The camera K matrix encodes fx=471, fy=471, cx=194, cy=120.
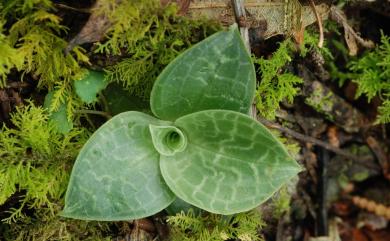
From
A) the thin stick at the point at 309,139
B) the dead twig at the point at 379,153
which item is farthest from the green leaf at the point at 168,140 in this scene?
the dead twig at the point at 379,153

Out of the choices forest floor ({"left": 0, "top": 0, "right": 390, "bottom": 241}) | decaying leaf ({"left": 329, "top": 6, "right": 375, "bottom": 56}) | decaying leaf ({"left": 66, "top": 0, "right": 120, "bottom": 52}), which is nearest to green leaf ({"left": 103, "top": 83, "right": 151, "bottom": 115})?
forest floor ({"left": 0, "top": 0, "right": 390, "bottom": 241})

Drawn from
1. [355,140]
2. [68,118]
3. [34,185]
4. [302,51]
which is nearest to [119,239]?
[34,185]

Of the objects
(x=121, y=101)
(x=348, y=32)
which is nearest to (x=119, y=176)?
(x=121, y=101)

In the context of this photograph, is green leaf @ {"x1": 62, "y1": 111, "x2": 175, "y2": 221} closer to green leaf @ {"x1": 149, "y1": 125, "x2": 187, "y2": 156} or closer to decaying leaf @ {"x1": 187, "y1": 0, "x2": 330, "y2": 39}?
green leaf @ {"x1": 149, "y1": 125, "x2": 187, "y2": 156}

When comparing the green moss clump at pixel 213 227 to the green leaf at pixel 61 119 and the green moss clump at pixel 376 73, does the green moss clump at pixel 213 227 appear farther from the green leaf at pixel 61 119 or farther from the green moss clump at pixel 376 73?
the green moss clump at pixel 376 73

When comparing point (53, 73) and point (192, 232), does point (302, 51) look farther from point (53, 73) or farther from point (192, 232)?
point (53, 73)
